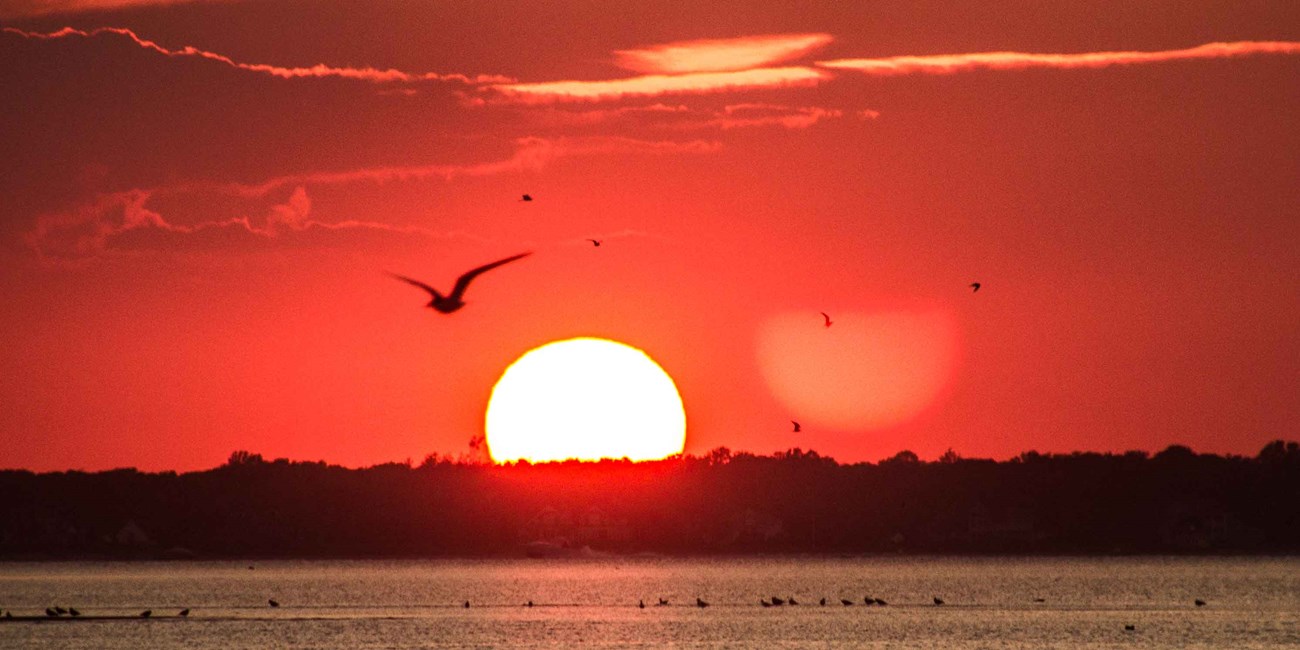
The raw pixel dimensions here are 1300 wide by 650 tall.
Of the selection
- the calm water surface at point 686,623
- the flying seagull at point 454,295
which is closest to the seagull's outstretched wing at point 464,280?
the flying seagull at point 454,295

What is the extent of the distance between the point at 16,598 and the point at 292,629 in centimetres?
6510

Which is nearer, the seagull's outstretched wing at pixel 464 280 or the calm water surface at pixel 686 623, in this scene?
the seagull's outstretched wing at pixel 464 280

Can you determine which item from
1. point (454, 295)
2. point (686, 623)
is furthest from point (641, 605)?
point (454, 295)

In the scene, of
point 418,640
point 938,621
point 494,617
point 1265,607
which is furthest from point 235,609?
point 1265,607

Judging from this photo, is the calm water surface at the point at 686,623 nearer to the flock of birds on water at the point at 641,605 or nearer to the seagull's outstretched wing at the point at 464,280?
the flock of birds on water at the point at 641,605

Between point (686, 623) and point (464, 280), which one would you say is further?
point (686, 623)

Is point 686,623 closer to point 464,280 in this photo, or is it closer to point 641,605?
point 641,605

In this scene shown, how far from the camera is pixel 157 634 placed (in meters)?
→ 136

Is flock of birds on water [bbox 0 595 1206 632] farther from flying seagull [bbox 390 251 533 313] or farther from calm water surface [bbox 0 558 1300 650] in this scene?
flying seagull [bbox 390 251 533 313]

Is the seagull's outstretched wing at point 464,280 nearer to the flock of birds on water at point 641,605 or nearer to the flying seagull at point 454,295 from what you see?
the flying seagull at point 454,295

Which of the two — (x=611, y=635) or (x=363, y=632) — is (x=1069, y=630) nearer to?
(x=611, y=635)

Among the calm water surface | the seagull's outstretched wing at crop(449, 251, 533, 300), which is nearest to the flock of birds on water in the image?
the calm water surface

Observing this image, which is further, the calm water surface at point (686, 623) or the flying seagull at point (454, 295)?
the calm water surface at point (686, 623)

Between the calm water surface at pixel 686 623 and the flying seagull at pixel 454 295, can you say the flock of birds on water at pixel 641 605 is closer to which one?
the calm water surface at pixel 686 623
